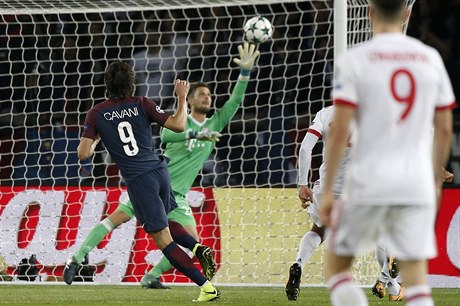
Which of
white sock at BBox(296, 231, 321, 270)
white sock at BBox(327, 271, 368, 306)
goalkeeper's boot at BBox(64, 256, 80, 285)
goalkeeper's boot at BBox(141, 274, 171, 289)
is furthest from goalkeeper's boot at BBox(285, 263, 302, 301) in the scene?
white sock at BBox(327, 271, 368, 306)

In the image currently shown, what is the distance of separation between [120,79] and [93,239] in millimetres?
1849

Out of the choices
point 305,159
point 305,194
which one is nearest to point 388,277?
point 305,194

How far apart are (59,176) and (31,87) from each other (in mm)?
1092

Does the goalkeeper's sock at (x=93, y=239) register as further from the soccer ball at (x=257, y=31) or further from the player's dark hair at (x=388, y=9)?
the player's dark hair at (x=388, y=9)

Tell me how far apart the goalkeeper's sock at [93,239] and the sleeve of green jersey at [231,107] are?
1295mm

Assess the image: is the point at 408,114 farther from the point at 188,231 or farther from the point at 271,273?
the point at 271,273

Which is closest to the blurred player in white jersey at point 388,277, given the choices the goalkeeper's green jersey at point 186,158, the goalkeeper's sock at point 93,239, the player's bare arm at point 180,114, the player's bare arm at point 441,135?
the player's bare arm at point 180,114

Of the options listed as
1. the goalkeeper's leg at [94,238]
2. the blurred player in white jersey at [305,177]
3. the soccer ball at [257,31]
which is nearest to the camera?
the blurred player in white jersey at [305,177]

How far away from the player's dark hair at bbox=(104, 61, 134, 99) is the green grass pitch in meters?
1.58

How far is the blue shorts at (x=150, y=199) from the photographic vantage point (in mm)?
8188

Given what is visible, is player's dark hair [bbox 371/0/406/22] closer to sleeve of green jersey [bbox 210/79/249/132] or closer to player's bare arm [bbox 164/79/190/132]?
player's bare arm [bbox 164/79/190/132]

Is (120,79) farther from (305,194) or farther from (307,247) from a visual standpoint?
(307,247)

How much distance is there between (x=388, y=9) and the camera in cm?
438

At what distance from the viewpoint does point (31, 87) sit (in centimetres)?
1251
